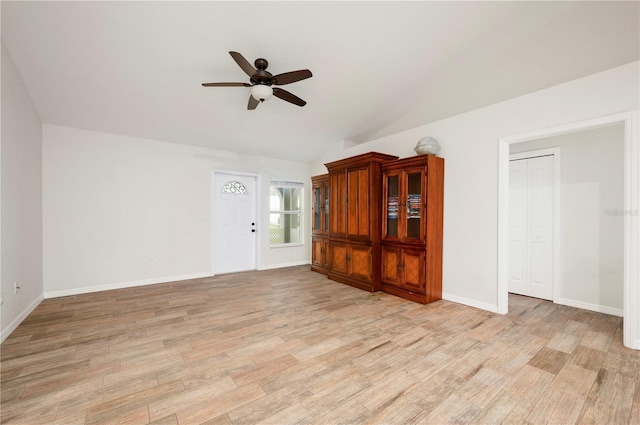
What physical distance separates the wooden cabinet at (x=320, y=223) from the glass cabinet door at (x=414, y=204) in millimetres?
1933

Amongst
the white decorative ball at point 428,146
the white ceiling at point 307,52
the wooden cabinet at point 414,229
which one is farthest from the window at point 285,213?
the white decorative ball at point 428,146

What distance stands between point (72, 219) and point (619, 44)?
713cm

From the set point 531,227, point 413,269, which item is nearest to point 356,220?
point 413,269

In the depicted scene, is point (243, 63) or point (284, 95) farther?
point (284, 95)

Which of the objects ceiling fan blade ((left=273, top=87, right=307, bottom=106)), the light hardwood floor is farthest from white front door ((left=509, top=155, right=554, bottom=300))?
ceiling fan blade ((left=273, top=87, right=307, bottom=106))

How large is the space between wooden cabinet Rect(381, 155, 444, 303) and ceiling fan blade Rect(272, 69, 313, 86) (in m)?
2.03

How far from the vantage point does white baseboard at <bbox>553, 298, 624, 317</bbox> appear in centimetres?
332

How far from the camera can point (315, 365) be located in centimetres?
220

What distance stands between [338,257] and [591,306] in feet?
11.9

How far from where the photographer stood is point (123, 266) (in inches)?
179

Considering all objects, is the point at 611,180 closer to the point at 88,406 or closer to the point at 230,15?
the point at 230,15

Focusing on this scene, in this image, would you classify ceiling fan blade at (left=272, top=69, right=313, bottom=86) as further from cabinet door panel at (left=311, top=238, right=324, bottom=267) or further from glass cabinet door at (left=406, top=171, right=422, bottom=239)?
cabinet door panel at (left=311, top=238, right=324, bottom=267)

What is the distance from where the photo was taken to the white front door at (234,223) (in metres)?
5.58

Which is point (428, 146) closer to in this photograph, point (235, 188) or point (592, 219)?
point (592, 219)
